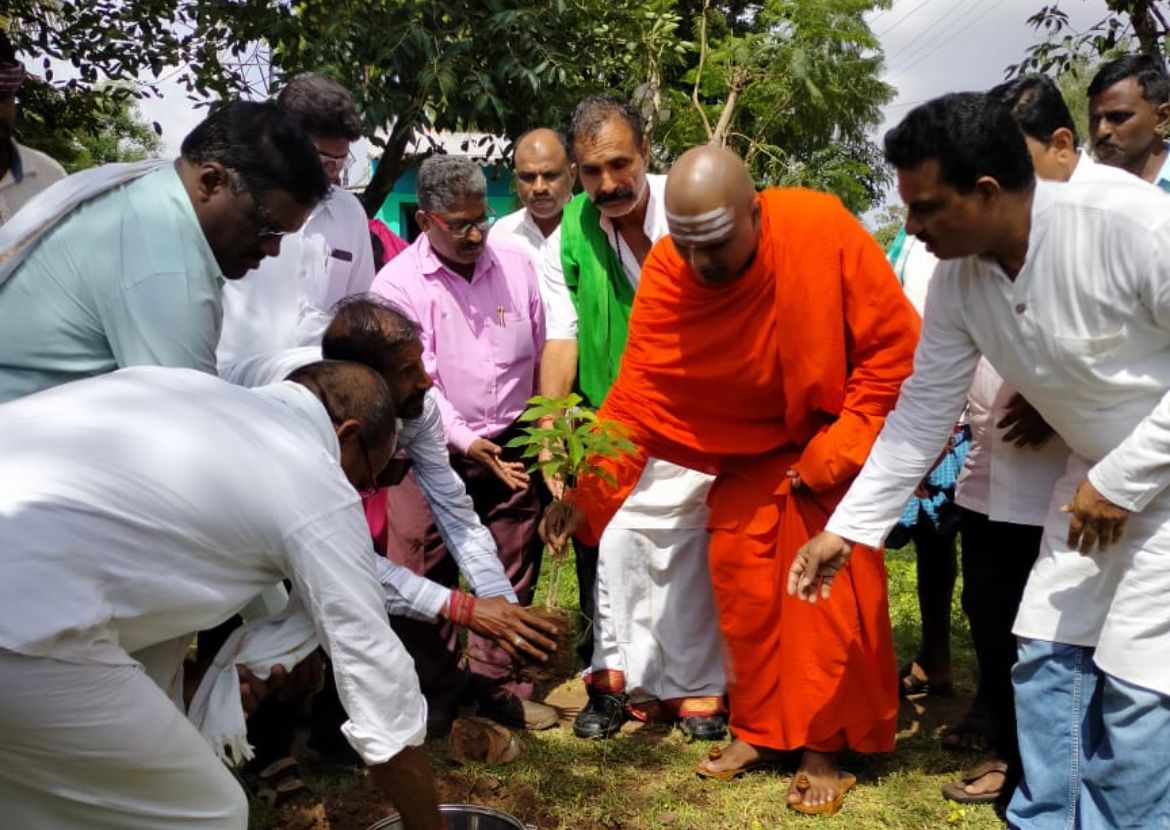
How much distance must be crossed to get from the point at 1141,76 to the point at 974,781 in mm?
2775

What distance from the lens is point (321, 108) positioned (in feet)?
13.5

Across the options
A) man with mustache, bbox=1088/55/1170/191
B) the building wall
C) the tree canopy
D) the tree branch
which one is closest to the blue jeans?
man with mustache, bbox=1088/55/1170/191

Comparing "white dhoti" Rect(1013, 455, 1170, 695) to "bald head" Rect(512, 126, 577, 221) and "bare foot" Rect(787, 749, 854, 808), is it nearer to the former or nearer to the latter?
"bare foot" Rect(787, 749, 854, 808)

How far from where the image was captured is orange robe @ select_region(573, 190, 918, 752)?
3736 millimetres

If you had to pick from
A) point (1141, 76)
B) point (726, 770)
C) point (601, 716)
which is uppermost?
point (1141, 76)

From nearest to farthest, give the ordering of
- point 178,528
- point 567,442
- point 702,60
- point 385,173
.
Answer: point 178,528, point 567,442, point 385,173, point 702,60

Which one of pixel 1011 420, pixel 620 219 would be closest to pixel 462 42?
pixel 620 219

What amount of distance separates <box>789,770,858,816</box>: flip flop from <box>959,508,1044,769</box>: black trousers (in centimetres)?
50

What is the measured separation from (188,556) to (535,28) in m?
5.34

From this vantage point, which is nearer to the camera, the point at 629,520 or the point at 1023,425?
the point at 1023,425

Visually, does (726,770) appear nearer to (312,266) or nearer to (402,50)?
(312,266)

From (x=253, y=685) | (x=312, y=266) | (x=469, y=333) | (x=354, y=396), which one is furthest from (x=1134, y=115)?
(x=253, y=685)

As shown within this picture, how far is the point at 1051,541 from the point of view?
123 inches

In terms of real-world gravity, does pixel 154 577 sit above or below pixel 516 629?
above
